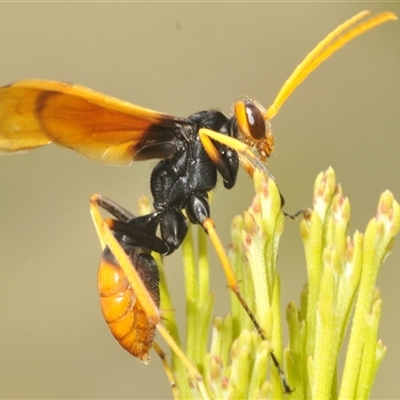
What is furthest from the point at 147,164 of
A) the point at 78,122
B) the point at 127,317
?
the point at 127,317

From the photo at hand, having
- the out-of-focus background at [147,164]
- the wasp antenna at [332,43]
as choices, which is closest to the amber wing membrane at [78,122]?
the wasp antenna at [332,43]

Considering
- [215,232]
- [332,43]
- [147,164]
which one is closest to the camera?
[332,43]

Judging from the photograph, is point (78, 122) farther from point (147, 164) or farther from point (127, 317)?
point (147, 164)

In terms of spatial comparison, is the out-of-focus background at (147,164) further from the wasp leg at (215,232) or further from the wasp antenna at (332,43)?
the wasp antenna at (332,43)

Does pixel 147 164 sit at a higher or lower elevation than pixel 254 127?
higher

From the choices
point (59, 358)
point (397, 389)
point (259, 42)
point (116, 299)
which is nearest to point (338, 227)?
point (116, 299)

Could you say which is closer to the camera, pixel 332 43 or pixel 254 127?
pixel 332 43

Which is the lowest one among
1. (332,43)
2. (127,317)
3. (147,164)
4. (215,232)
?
(127,317)
